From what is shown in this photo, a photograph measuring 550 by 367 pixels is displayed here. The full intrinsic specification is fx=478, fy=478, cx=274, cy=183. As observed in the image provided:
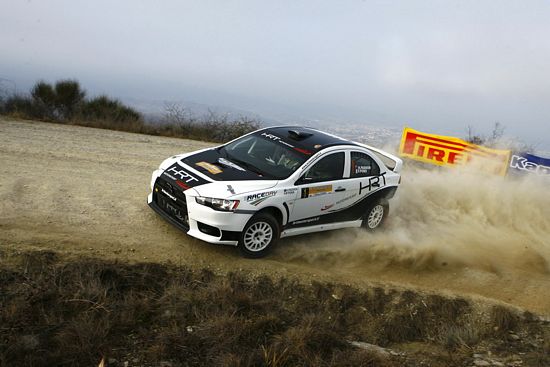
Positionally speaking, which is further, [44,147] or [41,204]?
[44,147]

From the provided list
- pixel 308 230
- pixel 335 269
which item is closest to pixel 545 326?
pixel 335 269

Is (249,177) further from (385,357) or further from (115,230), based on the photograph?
(385,357)

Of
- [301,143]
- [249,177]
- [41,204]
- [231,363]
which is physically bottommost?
[231,363]

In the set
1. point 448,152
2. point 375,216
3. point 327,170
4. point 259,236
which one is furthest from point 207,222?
point 448,152

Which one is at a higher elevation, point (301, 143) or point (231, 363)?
point (301, 143)

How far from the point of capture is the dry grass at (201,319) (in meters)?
4.37

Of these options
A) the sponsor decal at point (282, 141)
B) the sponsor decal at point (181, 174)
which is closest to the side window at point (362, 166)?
the sponsor decal at point (282, 141)

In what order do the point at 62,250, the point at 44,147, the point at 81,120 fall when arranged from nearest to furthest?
the point at 62,250
the point at 44,147
the point at 81,120

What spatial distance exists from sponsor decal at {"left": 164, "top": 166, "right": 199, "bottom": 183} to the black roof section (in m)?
1.89

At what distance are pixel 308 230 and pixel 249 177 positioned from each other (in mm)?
1374

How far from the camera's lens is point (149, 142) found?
14367mm

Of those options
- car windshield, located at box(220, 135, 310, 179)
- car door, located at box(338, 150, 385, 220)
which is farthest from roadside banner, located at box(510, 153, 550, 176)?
car windshield, located at box(220, 135, 310, 179)

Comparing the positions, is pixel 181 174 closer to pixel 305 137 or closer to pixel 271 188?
pixel 271 188

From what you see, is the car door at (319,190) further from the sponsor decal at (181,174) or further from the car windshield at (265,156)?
the sponsor decal at (181,174)
